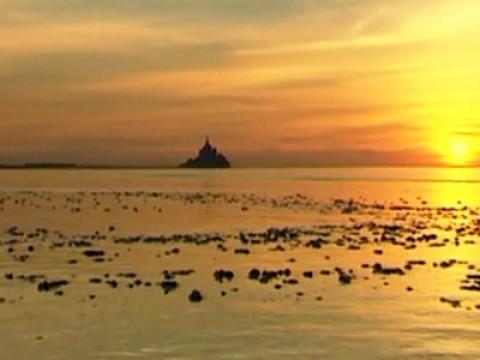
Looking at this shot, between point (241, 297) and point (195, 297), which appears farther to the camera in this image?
point (241, 297)

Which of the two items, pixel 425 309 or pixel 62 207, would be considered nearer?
pixel 425 309

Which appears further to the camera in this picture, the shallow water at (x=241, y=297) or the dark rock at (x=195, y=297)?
the dark rock at (x=195, y=297)

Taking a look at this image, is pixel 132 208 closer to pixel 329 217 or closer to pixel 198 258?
pixel 329 217

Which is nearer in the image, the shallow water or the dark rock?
the shallow water

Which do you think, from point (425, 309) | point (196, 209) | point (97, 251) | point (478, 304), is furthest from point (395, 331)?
point (196, 209)

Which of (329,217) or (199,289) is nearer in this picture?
(199,289)

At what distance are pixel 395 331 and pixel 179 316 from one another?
19.3 ft

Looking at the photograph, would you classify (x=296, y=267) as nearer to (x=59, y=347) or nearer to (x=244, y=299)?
(x=244, y=299)

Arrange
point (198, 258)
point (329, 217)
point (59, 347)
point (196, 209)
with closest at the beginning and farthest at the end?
point (59, 347), point (198, 258), point (329, 217), point (196, 209)

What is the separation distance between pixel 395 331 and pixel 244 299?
553 centimetres

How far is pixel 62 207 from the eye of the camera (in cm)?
7281

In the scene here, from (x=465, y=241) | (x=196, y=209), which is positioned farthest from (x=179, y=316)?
(x=196, y=209)

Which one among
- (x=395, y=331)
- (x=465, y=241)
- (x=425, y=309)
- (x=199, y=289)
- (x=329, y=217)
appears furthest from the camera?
(x=329, y=217)

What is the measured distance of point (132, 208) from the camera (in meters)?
71.8
